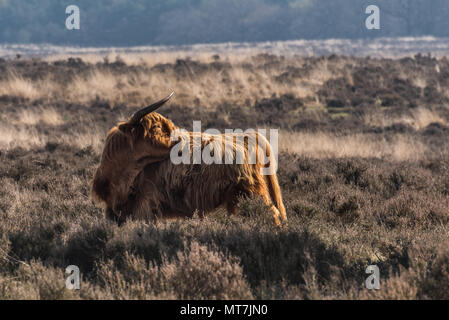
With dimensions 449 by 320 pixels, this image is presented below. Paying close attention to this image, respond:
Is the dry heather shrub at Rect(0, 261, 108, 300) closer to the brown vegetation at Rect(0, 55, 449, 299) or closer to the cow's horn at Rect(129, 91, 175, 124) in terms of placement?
the brown vegetation at Rect(0, 55, 449, 299)

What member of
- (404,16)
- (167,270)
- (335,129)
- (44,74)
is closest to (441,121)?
(335,129)

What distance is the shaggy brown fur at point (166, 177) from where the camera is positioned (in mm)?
4562

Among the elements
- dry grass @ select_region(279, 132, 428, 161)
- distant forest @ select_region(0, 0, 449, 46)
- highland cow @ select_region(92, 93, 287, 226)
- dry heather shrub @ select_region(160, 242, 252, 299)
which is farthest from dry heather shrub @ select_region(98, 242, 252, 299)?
distant forest @ select_region(0, 0, 449, 46)

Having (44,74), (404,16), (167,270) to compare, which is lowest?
(167,270)

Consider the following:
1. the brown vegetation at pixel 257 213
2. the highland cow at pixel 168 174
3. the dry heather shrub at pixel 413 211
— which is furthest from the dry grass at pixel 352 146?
the highland cow at pixel 168 174

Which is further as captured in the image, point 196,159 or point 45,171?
point 45,171

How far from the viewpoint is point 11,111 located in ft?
56.7

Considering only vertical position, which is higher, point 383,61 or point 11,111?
point 383,61

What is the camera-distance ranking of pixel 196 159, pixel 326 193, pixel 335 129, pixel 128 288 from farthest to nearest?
1. pixel 335 129
2. pixel 326 193
3. pixel 196 159
4. pixel 128 288

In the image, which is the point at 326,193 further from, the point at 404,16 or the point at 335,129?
the point at 404,16

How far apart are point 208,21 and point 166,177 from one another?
102 metres

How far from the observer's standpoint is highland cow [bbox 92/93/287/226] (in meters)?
4.56

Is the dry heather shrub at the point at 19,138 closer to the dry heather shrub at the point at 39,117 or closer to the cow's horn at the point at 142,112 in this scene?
the dry heather shrub at the point at 39,117
